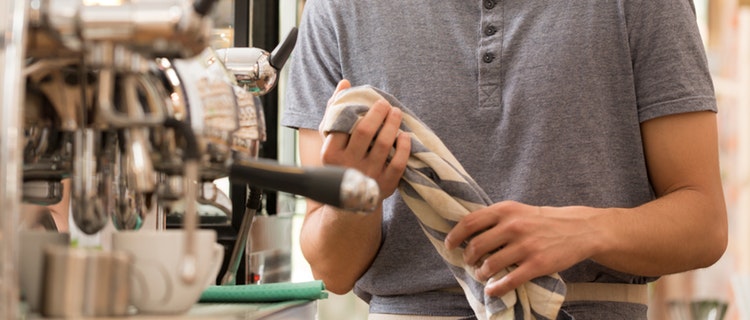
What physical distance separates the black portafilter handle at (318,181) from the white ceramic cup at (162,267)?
0.05m

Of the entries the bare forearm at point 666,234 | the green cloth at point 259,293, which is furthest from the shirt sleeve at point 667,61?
the green cloth at point 259,293

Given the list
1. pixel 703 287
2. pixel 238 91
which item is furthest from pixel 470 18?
pixel 703 287

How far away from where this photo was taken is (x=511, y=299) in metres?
0.95

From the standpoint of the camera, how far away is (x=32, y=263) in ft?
1.72

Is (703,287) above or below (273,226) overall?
below

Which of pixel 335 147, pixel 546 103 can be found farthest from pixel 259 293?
pixel 546 103

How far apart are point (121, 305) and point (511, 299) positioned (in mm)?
527

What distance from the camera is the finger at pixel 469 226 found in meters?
0.94

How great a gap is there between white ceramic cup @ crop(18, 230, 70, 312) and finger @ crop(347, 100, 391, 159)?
39 cm

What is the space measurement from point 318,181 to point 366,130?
33cm

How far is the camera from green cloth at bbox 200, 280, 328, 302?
0.78m

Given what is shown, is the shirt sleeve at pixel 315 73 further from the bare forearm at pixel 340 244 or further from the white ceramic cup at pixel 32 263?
the white ceramic cup at pixel 32 263

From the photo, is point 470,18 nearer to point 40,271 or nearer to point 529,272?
point 529,272

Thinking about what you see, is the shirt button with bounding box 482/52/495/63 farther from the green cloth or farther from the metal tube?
the metal tube
